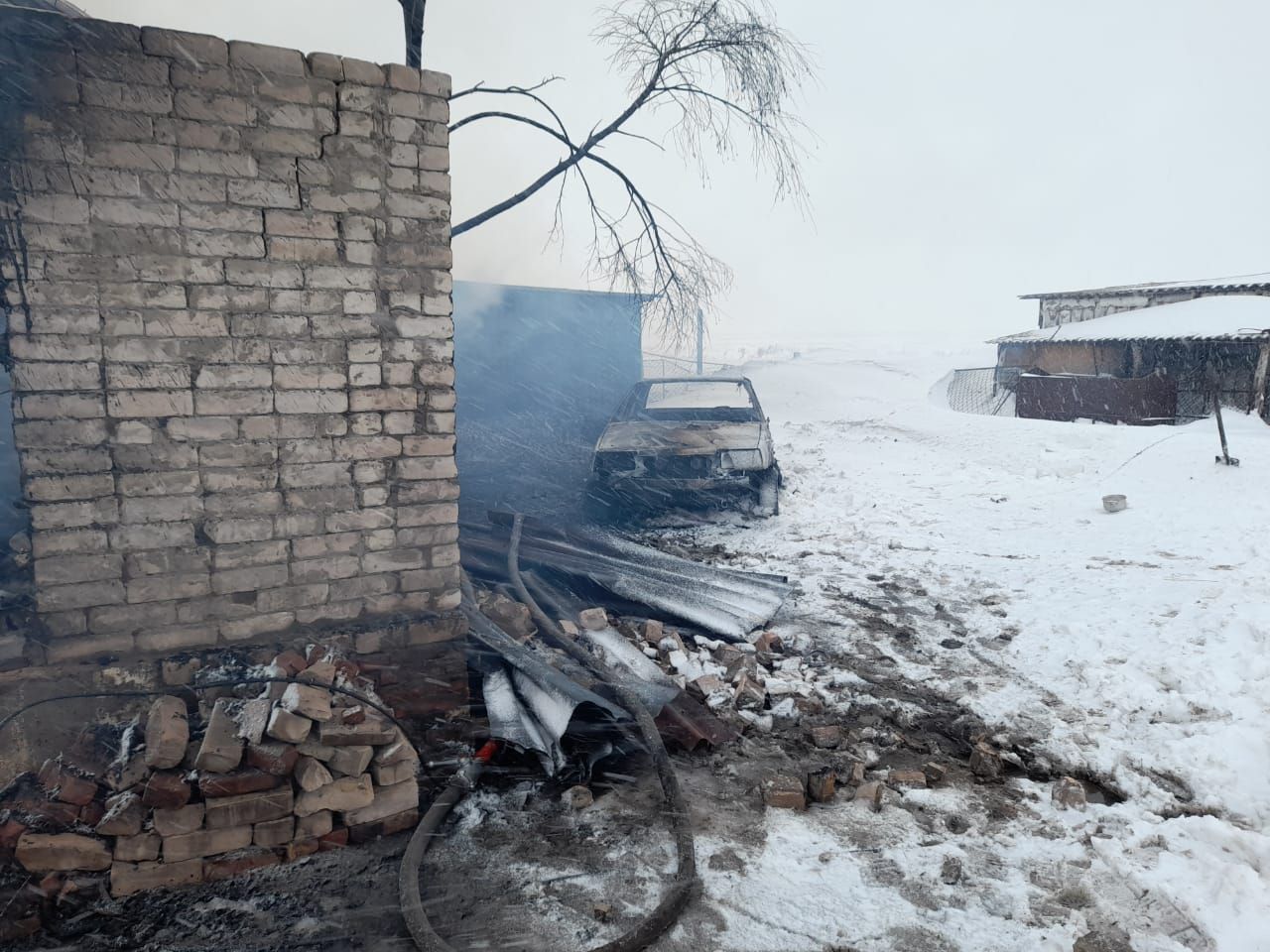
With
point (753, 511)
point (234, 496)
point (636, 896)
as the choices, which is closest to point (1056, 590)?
point (753, 511)

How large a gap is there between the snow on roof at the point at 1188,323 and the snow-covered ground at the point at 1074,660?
272 inches

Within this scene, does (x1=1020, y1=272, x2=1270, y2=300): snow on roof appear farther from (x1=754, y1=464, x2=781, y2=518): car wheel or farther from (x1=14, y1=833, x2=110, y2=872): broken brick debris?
(x1=14, y1=833, x2=110, y2=872): broken brick debris

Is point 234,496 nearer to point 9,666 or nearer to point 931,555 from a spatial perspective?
point 9,666

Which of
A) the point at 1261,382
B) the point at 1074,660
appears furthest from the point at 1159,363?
the point at 1074,660

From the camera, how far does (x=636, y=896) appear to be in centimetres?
251

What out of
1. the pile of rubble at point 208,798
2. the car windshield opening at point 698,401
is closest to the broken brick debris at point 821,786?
the pile of rubble at point 208,798

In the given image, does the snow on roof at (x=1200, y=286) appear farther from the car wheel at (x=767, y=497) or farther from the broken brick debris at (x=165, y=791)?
the broken brick debris at (x=165, y=791)

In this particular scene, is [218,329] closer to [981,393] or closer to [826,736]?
[826,736]

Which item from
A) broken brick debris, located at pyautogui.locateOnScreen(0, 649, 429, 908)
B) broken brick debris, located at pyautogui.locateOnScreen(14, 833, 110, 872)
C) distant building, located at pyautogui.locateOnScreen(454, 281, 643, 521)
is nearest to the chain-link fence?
distant building, located at pyautogui.locateOnScreen(454, 281, 643, 521)

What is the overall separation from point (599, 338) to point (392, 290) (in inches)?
634

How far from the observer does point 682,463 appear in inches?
289

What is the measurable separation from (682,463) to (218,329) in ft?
16.2

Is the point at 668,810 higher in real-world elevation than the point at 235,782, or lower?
lower

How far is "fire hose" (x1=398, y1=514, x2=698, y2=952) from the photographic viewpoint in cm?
226
